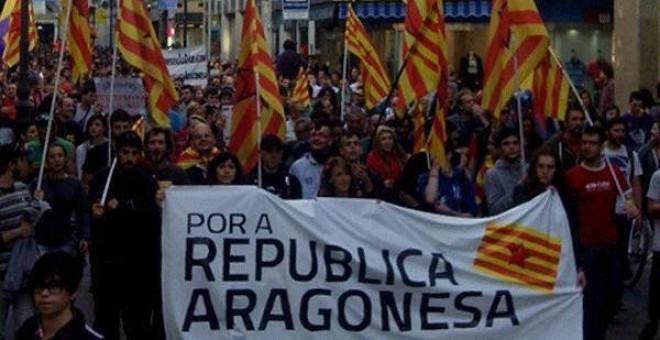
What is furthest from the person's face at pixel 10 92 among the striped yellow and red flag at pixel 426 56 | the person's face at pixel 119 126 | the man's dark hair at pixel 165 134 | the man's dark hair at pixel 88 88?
the man's dark hair at pixel 165 134

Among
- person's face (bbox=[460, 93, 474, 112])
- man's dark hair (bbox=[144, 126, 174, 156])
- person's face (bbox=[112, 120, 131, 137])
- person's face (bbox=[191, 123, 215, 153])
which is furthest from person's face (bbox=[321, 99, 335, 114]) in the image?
man's dark hair (bbox=[144, 126, 174, 156])

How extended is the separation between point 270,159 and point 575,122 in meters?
3.27

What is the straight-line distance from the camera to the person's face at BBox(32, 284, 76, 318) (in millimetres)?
6988

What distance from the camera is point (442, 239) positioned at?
10.8m

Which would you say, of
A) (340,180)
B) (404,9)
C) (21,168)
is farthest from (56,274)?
(404,9)

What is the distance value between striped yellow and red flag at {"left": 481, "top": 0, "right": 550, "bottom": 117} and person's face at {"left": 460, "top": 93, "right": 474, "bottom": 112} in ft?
17.1

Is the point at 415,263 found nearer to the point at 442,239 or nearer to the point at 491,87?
the point at 442,239

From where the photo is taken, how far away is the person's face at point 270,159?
14258 mm

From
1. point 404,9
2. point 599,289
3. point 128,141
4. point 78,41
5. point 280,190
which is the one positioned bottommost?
point 599,289

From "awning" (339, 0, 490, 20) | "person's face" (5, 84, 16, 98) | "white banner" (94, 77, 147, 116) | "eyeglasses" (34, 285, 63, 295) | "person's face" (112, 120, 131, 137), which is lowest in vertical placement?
"person's face" (5, 84, 16, 98)

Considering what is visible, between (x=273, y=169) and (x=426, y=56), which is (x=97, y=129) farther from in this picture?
(x=426, y=56)

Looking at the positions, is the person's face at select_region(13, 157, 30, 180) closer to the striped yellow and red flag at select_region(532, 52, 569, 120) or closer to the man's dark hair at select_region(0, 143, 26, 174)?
the man's dark hair at select_region(0, 143, 26, 174)

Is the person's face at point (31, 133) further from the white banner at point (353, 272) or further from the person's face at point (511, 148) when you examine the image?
the white banner at point (353, 272)

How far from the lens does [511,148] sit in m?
13.4
